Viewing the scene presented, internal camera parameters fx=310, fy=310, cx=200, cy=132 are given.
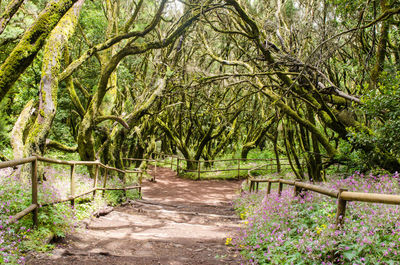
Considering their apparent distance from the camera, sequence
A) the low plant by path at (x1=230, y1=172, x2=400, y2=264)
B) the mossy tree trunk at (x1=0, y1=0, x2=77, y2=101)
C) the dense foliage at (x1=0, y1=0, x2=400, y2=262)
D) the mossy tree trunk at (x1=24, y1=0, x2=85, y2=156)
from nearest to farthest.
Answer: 1. the low plant by path at (x1=230, y1=172, x2=400, y2=264)
2. the mossy tree trunk at (x1=0, y1=0, x2=77, y2=101)
3. the dense foliage at (x1=0, y1=0, x2=400, y2=262)
4. the mossy tree trunk at (x1=24, y1=0, x2=85, y2=156)

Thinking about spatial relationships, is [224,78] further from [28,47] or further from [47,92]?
[28,47]

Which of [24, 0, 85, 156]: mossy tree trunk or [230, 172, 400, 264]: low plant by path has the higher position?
[24, 0, 85, 156]: mossy tree trunk

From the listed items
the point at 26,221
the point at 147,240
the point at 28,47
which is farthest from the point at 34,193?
the point at 147,240

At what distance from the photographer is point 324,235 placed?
339cm

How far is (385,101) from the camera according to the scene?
20.2 ft

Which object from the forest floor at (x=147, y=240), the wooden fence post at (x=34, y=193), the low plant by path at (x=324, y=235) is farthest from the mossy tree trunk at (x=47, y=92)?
the low plant by path at (x=324, y=235)

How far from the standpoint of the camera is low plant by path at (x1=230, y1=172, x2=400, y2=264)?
3.02 m

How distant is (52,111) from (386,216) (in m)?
5.74

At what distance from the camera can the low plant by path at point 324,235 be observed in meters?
3.02

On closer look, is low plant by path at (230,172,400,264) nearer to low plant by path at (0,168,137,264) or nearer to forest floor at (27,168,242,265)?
forest floor at (27,168,242,265)

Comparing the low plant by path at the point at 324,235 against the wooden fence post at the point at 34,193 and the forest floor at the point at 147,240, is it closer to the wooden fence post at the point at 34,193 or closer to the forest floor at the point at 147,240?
the forest floor at the point at 147,240

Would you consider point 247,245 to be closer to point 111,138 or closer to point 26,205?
point 26,205

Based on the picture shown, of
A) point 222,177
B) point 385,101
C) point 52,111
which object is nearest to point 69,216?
point 52,111

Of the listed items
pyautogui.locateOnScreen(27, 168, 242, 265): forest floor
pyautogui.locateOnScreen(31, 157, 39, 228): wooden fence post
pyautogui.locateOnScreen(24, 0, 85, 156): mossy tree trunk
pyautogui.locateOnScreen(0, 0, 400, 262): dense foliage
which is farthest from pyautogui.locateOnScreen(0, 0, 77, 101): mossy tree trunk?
pyautogui.locateOnScreen(27, 168, 242, 265): forest floor
